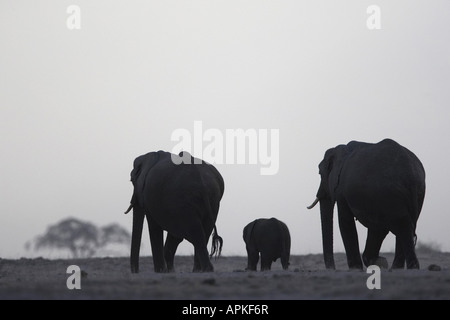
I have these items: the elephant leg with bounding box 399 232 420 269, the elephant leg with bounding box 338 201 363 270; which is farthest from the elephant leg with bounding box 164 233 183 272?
the elephant leg with bounding box 399 232 420 269

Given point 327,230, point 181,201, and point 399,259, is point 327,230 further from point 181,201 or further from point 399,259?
point 181,201

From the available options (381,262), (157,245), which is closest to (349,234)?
(381,262)

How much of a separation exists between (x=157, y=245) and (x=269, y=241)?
6377 mm

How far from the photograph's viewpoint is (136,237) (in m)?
25.5

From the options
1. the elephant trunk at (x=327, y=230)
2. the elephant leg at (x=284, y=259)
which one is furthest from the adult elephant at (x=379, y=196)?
the elephant leg at (x=284, y=259)

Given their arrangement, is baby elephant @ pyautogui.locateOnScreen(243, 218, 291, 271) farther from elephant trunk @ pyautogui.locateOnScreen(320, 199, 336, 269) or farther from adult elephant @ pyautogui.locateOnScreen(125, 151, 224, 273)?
adult elephant @ pyautogui.locateOnScreen(125, 151, 224, 273)

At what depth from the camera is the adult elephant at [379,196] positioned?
21000 mm

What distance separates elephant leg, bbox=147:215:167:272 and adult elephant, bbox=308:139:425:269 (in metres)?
4.58

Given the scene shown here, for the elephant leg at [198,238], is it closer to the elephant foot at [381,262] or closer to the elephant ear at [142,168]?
the elephant ear at [142,168]

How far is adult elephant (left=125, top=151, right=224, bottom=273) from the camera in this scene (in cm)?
2344

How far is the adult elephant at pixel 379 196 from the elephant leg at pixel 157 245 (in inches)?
180

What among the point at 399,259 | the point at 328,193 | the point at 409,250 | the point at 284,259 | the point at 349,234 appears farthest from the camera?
the point at 284,259
